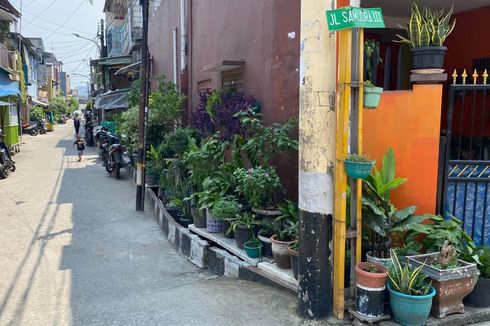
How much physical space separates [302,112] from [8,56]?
19815 mm

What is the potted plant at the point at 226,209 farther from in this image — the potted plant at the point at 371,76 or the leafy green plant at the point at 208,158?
the potted plant at the point at 371,76

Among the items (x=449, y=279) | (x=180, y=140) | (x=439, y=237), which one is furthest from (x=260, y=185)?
(x=180, y=140)

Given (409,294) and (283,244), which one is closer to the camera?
(409,294)

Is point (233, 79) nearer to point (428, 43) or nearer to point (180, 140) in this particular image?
point (180, 140)

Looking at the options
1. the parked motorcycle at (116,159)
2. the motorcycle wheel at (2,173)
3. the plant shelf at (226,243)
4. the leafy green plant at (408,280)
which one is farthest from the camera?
the parked motorcycle at (116,159)

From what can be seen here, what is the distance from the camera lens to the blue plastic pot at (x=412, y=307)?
3229 mm

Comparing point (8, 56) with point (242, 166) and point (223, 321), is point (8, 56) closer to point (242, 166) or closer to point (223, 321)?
point (242, 166)

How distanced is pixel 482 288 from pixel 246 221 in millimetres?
2486

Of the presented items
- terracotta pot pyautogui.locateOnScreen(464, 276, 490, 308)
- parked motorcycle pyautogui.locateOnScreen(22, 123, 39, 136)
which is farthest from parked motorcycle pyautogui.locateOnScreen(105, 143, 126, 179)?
parked motorcycle pyautogui.locateOnScreen(22, 123, 39, 136)

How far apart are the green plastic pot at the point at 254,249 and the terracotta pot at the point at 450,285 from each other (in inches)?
70.0

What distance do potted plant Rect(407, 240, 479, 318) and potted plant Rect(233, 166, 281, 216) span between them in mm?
1845

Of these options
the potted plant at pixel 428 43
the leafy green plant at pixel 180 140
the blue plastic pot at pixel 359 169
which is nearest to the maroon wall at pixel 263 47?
the leafy green plant at pixel 180 140

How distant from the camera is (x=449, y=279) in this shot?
11.0 ft

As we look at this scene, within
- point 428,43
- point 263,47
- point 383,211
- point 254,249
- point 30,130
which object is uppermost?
point 263,47
